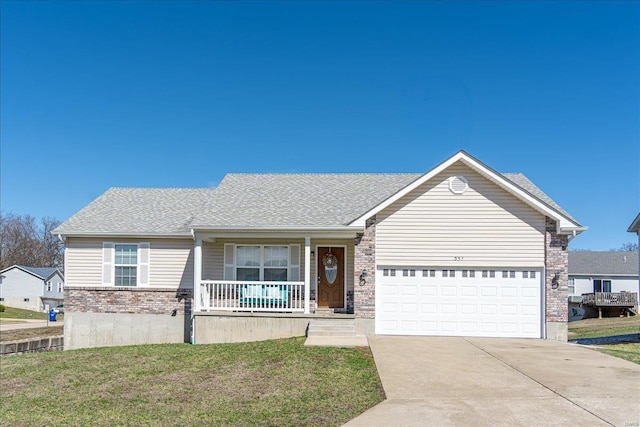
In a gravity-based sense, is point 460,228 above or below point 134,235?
above

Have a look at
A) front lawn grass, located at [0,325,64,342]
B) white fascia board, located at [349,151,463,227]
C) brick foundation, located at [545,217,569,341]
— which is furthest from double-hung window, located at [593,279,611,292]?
front lawn grass, located at [0,325,64,342]

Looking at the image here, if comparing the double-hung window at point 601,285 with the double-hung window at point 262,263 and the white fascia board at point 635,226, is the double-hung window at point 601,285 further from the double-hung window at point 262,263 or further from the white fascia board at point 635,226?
the double-hung window at point 262,263

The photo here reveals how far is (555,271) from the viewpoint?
15.4 m

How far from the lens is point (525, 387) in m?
9.43

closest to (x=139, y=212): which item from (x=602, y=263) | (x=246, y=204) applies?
(x=246, y=204)

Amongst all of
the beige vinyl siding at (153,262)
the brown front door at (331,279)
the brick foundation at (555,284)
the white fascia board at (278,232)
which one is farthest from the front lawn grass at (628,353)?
the beige vinyl siding at (153,262)

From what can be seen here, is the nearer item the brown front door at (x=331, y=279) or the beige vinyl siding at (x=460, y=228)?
the beige vinyl siding at (x=460, y=228)

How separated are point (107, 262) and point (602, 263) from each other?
38959 millimetres

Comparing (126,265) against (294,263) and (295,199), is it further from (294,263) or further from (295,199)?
(295,199)

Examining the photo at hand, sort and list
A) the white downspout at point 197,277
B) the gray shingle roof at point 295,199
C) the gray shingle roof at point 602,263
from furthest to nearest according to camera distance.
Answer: the gray shingle roof at point 602,263, the gray shingle roof at point 295,199, the white downspout at point 197,277

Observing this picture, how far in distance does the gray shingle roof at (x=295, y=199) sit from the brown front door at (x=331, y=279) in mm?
1426

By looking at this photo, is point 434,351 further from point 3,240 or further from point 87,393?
point 3,240

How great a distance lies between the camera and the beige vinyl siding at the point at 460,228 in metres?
15.6

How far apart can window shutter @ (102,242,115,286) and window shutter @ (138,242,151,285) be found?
947 millimetres
